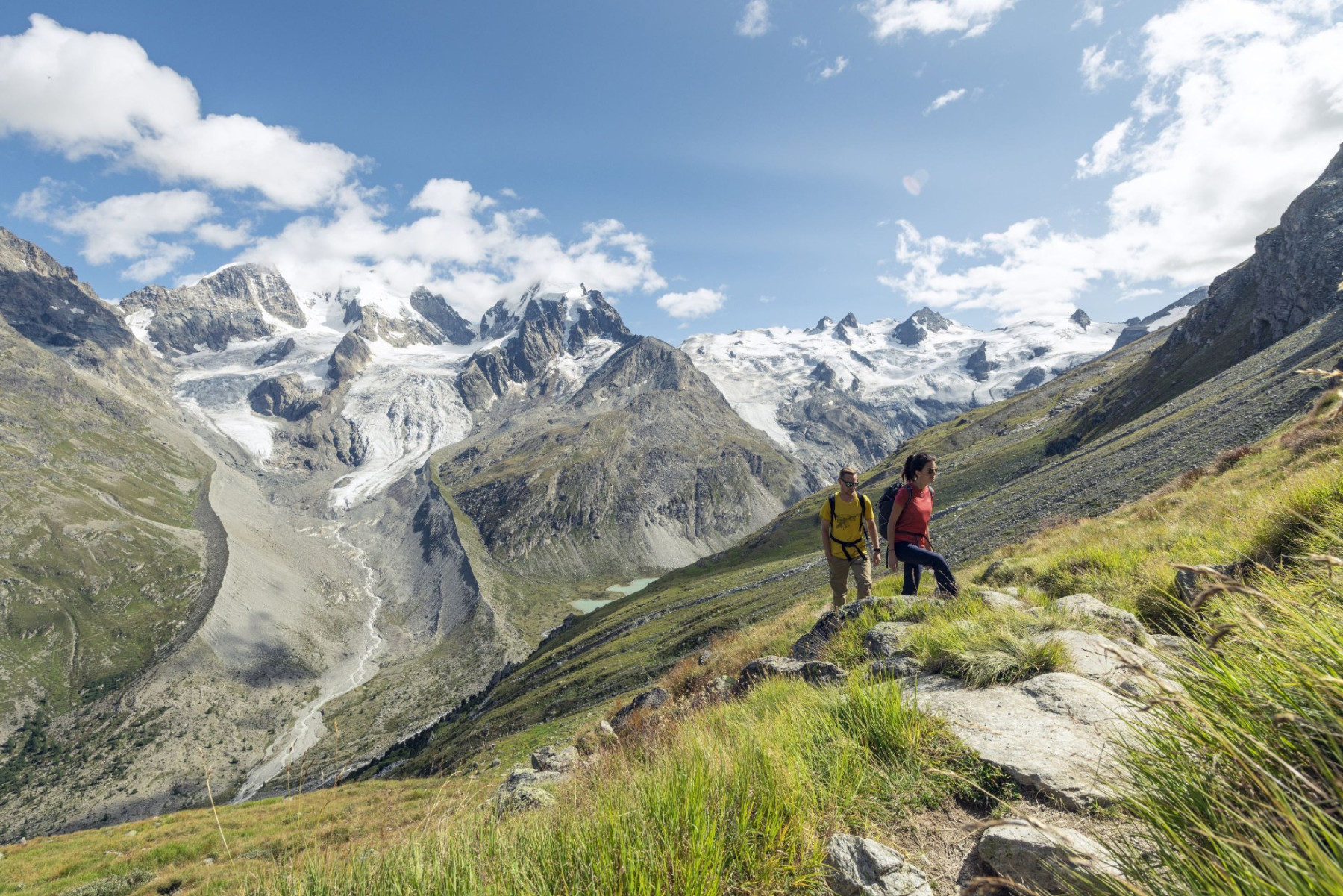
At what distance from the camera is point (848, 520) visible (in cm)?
1259

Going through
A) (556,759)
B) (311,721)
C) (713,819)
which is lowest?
(311,721)

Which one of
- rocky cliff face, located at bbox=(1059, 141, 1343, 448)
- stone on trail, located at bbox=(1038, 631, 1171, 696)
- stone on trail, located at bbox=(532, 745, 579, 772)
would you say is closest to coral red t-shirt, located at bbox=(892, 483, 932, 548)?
stone on trail, located at bbox=(1038, 631, 1171, 696)

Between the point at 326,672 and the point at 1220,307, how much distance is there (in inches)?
9947

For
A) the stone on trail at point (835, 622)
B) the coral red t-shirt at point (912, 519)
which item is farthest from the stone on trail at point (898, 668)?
the coral red t-shirt at point (912, 519)

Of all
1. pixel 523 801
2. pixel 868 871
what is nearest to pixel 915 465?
pixel 523 801

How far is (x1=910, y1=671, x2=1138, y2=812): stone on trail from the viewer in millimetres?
3709

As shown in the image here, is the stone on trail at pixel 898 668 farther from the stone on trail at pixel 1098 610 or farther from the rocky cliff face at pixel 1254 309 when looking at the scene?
the rocky cliff face at pixel 1254 309

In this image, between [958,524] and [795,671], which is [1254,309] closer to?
[958,524]

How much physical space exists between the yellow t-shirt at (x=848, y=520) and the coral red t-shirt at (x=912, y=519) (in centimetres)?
77

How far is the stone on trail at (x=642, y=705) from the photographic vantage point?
11766mm

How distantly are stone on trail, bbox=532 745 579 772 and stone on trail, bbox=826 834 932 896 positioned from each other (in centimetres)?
932

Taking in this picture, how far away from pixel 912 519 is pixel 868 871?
30.4ft

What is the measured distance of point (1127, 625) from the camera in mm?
6348

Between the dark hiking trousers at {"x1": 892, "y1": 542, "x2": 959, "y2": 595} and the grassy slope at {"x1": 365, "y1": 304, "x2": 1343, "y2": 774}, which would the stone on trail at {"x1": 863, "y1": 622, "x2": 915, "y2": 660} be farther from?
the grassy slope at {"x1": 365, "y1": 304, "x2": 1343, "y2": 774}
